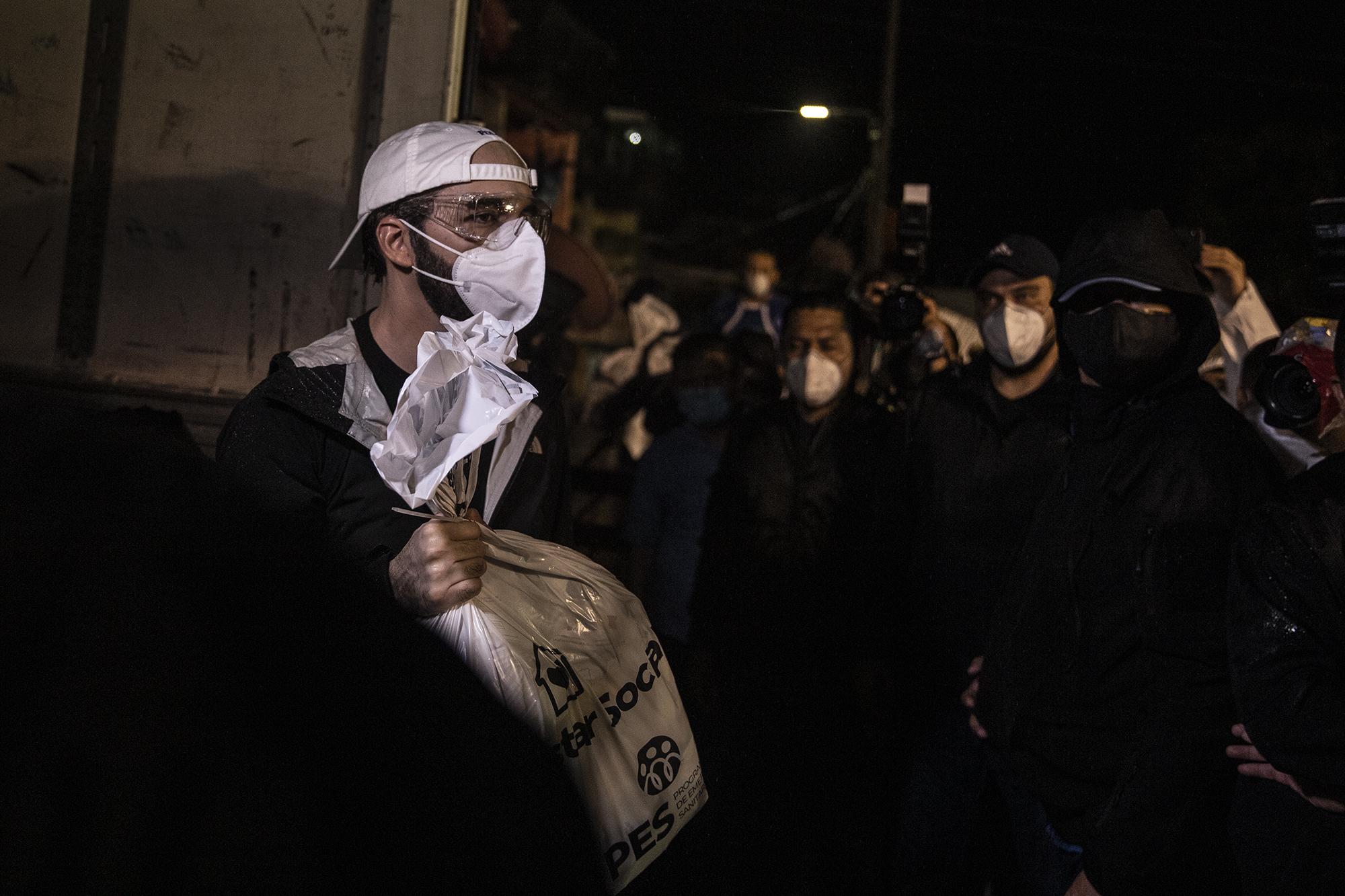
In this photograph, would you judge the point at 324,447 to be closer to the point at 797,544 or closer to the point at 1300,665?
the point at 1300,665

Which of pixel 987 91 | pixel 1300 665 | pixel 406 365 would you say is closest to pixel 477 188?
pixel 406 365

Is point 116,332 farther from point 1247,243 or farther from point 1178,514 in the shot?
point 1247,243

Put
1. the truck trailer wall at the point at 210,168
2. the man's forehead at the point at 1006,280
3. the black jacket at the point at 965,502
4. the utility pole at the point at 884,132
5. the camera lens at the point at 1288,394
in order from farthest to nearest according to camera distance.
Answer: the utility pole at the point at 884,132
the man's forehead at the point at 1006,280
the black jacket at the point at 965,502
the truck trailer wall at the point at 210,168
the camera lens at the point at 1288,394

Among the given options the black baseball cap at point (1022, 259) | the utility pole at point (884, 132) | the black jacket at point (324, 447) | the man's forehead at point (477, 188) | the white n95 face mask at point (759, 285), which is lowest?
the black jacket at point (324, 447)

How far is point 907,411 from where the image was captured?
4004 mm

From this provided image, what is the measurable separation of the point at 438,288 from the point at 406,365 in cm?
17

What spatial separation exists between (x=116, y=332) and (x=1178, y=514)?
10.4ft

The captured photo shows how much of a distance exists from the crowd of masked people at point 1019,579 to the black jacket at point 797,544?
0.03 feet

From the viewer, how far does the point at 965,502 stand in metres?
3.65

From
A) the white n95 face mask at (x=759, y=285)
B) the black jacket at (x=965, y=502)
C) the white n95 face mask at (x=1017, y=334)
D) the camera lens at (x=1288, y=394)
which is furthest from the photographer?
the white n95 face mask at (x=759, y=285)

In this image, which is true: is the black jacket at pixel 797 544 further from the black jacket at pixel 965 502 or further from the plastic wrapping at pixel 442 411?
the plastic wrapping at pixel 442 411

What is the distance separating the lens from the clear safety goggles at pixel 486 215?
2.34 m

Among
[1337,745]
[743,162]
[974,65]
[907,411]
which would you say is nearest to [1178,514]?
[1337,745]

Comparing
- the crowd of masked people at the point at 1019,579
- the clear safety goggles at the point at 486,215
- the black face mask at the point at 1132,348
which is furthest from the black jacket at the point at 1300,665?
the clear safety goggles at the point at 486,215
